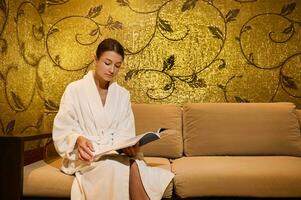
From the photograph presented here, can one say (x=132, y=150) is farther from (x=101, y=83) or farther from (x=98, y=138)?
(x=101, y=83)

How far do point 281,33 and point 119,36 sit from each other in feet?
4.52

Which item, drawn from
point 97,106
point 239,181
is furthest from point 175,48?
point 239,181

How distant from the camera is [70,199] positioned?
76.3 inches

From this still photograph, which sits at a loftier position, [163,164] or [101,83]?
[101,83]

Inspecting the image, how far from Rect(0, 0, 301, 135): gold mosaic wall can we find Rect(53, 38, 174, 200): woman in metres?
0.80

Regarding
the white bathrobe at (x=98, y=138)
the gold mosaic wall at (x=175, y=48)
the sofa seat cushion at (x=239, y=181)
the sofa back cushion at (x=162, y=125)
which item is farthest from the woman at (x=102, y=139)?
the gold mosaic wall at (x=175, y=48)

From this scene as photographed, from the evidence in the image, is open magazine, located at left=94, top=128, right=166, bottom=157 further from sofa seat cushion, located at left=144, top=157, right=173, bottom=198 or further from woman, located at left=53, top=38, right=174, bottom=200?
sofa seat cushion, located at left=144, top=157, right=173, bottom=198

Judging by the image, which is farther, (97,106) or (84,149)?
(97,106)

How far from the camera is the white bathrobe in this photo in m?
1.83

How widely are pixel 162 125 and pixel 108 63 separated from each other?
0.74m

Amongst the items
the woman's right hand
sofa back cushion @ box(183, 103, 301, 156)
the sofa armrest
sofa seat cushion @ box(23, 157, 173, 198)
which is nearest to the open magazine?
the woman's right hand

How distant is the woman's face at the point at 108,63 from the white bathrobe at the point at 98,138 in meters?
0.11

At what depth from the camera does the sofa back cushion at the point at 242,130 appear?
8.20 feet

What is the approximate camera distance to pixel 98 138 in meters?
2.08
